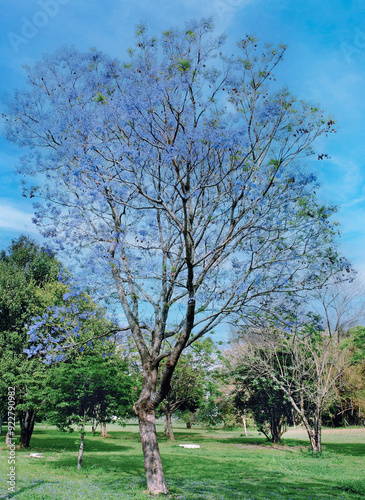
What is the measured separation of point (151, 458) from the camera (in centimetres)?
869

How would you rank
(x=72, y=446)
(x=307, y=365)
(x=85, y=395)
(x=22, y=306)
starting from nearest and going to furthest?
(x=85, y=395), (x=307, y=365), (x=22, y=306), (x=72, y=446)

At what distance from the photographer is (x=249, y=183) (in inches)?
357

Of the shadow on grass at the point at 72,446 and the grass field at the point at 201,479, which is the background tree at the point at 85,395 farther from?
the shadow on grass at the point at 72,446

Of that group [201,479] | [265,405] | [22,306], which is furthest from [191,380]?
[201,479]

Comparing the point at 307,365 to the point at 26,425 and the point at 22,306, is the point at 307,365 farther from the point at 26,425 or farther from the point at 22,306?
the point at 22,306

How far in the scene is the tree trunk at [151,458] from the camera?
855 cm

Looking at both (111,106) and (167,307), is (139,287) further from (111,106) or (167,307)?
(111,106)

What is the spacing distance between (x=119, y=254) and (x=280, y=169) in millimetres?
4838

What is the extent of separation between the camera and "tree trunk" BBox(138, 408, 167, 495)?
336 inches

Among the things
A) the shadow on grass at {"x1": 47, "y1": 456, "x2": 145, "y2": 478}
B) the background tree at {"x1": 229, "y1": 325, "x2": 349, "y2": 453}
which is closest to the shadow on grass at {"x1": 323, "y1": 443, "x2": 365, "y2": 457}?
the background tree at {"x1": 229, "y1": 325, "x2": 349, "y2": 453}

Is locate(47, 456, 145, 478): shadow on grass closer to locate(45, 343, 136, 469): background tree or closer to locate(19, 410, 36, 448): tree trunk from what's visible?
locate(45, 343, 136, 469): background tree

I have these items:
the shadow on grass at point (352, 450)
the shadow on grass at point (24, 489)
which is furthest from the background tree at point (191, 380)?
the shadow on grass at point (24, 489)

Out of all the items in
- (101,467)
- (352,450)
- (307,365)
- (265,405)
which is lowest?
(352,450)

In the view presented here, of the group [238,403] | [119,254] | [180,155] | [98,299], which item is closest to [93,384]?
[98,299]
